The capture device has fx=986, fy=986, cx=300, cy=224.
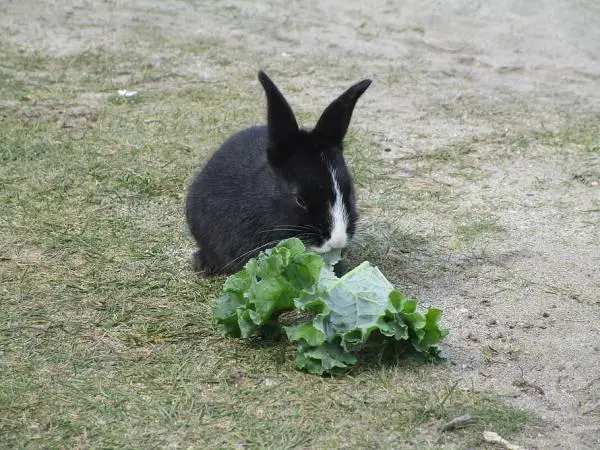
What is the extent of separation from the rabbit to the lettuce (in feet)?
1.41

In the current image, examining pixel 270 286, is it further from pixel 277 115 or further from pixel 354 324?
pixel 277 115

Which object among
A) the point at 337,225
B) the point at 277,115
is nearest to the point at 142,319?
the point at 337,225

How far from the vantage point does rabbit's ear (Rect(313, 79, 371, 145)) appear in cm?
523

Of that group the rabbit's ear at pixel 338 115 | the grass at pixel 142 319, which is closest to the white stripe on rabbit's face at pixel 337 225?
the rabbit's ear at pixel 338 115

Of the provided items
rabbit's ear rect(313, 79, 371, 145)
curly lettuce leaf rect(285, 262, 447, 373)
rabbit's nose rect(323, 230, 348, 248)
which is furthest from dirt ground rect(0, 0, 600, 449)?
rabbit's ear rect(313, 79, 371, 145)

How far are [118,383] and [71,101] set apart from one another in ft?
15.3

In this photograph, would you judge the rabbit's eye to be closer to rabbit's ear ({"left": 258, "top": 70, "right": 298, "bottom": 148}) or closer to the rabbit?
the rabbit

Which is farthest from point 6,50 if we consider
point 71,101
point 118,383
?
point 118,383

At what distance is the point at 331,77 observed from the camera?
9.41 m

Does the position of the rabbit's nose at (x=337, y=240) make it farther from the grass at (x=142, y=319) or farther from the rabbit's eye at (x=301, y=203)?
the grass at (x=142, y=319)

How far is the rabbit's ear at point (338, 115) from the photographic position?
5.23m

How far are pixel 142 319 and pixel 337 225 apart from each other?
1.11m

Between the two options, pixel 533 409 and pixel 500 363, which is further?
pixel 500 363

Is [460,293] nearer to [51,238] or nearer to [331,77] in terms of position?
[51,238]
